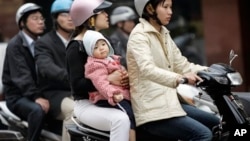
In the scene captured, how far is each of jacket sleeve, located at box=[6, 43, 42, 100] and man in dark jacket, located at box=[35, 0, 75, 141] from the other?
9 cm

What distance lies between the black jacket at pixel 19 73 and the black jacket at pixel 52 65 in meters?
0.14

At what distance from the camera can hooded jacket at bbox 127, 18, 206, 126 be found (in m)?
5.20

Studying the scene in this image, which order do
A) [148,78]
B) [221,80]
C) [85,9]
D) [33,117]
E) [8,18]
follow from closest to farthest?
1. [221,80]
2. [148,78]
3. [85,9]
4. [33,117]
5. [8,18]

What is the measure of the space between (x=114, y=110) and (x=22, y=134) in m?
2.37

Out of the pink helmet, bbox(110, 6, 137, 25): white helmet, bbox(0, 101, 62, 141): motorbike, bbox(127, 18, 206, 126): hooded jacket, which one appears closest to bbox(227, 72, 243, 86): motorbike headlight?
bbox(127, 18, 206, 126): hooded jacket

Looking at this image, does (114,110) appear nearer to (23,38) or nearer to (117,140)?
(117,140)

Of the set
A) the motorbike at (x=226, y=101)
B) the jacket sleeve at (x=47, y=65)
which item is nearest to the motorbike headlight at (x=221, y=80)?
the motorbike at (x=226, y=101)

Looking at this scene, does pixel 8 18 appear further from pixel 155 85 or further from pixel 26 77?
pixel 155 85

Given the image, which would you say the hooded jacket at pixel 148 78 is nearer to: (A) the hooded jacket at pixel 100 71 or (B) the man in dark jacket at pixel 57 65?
(A) the hooded jacket at pixel 100 71

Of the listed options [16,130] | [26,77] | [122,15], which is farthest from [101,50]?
[122,15]

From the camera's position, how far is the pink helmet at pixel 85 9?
18.4 ft

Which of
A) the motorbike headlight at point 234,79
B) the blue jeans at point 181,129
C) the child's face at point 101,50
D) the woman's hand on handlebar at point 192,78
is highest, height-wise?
the child's face at point 101,50

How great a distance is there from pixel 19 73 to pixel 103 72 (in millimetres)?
2177

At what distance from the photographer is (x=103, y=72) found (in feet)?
17.6
